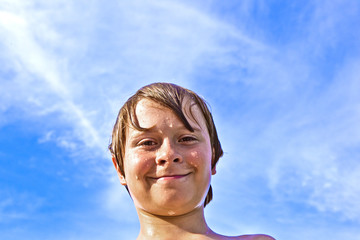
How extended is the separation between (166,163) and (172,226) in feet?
1.78

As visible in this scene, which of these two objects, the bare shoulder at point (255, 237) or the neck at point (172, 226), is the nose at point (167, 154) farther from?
the bare shoulder at point (255, 237)

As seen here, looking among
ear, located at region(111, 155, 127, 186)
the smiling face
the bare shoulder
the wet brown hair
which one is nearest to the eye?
the smiling face

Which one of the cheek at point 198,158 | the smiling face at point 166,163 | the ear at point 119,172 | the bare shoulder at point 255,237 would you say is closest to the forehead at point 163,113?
the smiling face at point 166,163

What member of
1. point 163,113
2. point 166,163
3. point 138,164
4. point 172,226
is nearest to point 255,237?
point 172,226

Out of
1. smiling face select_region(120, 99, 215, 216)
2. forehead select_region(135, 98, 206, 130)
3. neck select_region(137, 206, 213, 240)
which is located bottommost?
neck select_region(137, 206, 213, 240)

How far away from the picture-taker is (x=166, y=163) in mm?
3502

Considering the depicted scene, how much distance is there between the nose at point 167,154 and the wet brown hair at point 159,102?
9.2 inches

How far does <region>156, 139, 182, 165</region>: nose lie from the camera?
11.5 ft

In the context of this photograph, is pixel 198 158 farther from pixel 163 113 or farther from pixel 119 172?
pixel 119 172

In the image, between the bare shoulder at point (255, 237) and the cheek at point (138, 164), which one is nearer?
the cheek at point (138, 164)

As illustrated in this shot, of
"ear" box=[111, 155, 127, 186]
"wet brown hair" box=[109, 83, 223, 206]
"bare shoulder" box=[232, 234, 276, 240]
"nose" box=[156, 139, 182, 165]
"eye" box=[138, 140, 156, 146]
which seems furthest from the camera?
"ear" box=[111, 155, 127, 186]

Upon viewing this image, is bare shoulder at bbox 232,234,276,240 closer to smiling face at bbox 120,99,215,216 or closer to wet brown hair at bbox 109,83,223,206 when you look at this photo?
smiling face at bbox 120,99,215,216

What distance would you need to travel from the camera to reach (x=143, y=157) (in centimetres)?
358

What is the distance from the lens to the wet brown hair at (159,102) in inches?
147
